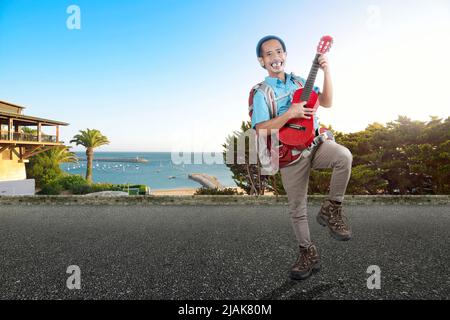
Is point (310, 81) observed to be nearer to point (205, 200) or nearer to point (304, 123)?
point (304, 123)

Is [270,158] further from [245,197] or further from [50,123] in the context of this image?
[50,123]

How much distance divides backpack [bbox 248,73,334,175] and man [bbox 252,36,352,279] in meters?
0.05

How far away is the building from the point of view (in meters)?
25.3

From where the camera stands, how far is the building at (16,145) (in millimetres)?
25328

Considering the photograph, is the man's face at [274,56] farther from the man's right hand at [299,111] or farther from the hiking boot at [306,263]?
the hiking boot at [306,263]

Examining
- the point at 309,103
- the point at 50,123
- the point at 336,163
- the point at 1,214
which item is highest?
the point at 50,123

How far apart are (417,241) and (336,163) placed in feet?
13.9

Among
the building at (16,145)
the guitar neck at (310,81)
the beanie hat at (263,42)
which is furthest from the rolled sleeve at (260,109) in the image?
the building at (16,145)

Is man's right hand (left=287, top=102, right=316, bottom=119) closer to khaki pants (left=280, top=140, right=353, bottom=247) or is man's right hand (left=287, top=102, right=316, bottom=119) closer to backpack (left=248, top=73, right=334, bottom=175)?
backpack (left=248, top=73, right=334, bottom=175)

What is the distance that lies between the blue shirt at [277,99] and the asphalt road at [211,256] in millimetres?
1956

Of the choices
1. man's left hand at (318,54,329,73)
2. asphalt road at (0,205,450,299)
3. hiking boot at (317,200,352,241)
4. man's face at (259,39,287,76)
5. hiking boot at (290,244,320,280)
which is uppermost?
man's face at (259,39,287,76)

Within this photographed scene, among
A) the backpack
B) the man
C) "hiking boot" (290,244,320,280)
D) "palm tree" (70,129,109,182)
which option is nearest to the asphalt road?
"hiking boot" (290,244,320,280)
